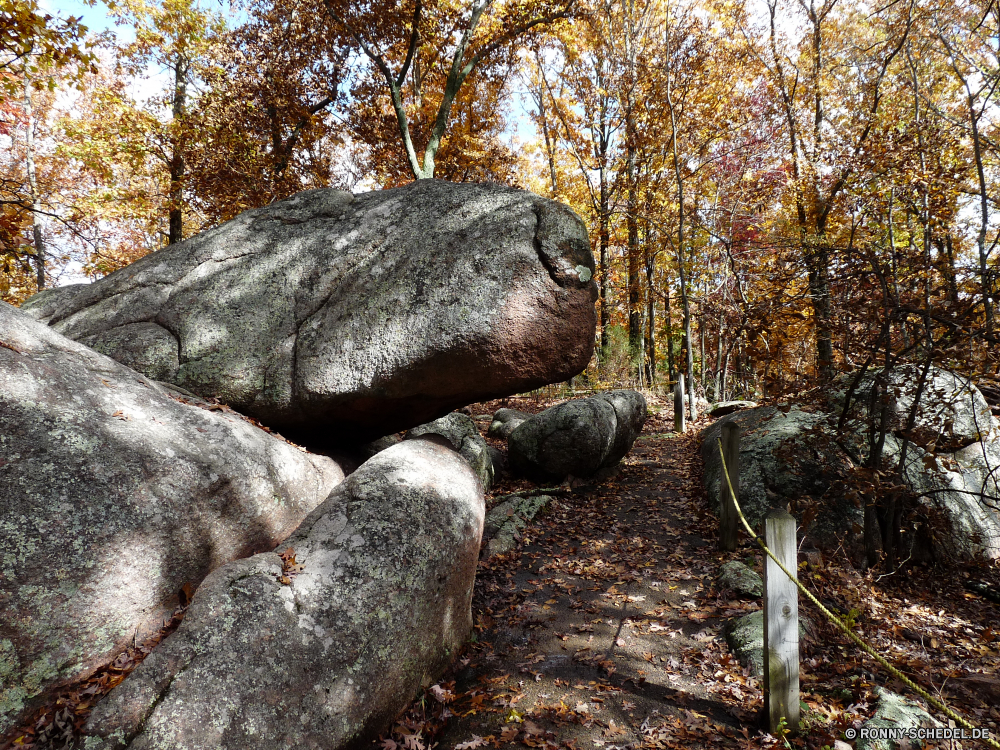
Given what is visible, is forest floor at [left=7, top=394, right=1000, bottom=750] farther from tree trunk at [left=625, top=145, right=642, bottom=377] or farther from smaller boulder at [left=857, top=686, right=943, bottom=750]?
tree trunk at [left=625, top=145, right=642, bottom=377]

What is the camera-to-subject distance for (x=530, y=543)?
23.4 ft

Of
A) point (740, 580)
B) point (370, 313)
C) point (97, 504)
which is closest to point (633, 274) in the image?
point (740, 580)

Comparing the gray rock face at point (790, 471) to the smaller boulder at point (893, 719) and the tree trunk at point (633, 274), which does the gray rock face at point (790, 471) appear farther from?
the tree trunk at point (633, 274)

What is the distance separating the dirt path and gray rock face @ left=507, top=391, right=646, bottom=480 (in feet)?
3.82

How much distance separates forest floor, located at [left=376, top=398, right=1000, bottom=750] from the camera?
3771 mm

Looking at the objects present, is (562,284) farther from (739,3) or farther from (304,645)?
(739,3)

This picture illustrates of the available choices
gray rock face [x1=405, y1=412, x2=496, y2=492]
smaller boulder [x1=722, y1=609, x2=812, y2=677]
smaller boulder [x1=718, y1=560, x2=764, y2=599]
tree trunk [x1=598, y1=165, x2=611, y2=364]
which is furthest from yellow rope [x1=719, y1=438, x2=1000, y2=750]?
tree trunk [x1=598, y1=165, x2=611, y2=364]

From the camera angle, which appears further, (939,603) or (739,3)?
(739,3)

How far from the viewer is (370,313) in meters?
5.77

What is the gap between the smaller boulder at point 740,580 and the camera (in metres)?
5.45

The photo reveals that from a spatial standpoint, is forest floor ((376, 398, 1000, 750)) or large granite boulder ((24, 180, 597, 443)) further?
large granite boulder ((24, 180, 597, 443))

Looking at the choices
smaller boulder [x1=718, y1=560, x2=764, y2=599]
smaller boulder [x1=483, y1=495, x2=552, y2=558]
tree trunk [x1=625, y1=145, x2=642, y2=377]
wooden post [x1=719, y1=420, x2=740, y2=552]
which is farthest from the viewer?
tree trunk [x1=625, y1=145, x2=642, y2=377]

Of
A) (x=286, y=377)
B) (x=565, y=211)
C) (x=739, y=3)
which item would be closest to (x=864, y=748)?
(x=565, y=211)

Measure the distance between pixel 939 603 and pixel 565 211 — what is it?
19.9 feet
